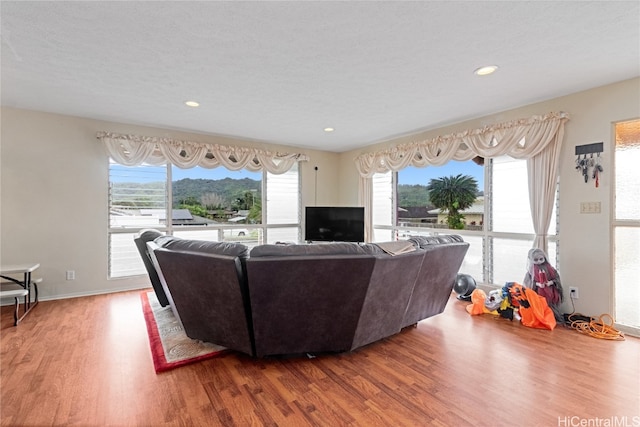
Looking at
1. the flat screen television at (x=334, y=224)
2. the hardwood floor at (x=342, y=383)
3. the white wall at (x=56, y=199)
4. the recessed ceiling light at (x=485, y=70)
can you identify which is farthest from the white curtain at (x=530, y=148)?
the white wall at (x=56, y=199)

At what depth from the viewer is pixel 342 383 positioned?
6.68ft

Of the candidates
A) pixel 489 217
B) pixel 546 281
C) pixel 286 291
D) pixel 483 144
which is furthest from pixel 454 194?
pixel 286 291

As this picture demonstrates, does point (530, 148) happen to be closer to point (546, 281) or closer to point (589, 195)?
point (589, 195)

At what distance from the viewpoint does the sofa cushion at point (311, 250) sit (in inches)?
80.7

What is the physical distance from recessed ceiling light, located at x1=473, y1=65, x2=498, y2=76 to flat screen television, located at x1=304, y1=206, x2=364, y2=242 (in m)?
2.81

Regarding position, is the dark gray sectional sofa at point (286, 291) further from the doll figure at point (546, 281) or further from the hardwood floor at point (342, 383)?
the doll figure at point (546, 281)

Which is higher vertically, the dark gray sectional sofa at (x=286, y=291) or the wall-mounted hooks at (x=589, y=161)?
the wall-mounted hooks at (x=589, y=161)

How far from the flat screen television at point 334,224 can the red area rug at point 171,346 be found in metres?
2.81

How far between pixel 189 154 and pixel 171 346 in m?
3.10

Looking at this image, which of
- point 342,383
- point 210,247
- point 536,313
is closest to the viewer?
point 342,383

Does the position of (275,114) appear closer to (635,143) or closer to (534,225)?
(534,225)

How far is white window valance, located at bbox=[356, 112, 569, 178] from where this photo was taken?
3.33m

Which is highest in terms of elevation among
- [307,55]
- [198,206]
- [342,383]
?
[307,55]

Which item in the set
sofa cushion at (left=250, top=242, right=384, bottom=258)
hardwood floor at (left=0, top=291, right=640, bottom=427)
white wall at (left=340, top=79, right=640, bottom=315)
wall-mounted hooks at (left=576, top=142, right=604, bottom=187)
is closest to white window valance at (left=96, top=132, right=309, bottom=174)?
hardwood floor at (left=0, top=291, right=640, bottom=427)
